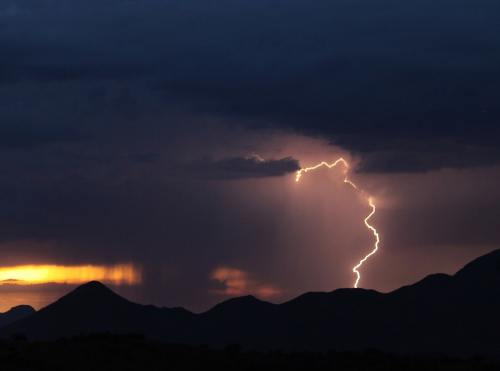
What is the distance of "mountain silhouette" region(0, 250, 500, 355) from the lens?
128 metres

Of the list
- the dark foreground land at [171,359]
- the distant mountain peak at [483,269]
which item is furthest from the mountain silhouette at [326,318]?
the dark foreground land at [171,359]

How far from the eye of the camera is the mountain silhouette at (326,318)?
418 feet

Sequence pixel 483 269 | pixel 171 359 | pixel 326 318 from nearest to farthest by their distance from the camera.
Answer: pixel 171 359 < pixel 326 318 < pixel 483 269

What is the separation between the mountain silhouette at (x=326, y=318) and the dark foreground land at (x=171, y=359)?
65676 millimetres

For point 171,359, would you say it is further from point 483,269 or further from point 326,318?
point 483,269

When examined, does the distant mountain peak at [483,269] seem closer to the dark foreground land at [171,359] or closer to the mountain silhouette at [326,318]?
the mountain silhouette at [326,318]

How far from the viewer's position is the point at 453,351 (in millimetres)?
114812

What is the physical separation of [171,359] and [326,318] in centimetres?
8868

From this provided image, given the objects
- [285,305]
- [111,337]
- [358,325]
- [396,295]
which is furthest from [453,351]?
[111,337]

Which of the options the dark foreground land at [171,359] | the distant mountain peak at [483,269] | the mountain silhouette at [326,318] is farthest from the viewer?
the distant mountain peak at [483,269]

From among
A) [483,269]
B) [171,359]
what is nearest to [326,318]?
[483,269]

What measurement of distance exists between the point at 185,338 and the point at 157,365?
90739 mm

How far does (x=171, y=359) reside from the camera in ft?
174

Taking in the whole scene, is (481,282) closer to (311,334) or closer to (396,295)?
(396,295)
